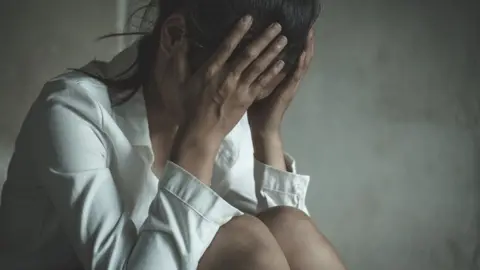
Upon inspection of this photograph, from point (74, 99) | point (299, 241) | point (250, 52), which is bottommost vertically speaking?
point (299, 241)

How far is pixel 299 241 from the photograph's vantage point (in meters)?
0.84

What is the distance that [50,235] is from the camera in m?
0.83

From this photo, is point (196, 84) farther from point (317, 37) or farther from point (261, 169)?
point (317, 37)

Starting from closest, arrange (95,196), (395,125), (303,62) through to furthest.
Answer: (95,196), (303,62), (395,125)

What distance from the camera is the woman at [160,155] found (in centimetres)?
74

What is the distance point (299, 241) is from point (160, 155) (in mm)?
226

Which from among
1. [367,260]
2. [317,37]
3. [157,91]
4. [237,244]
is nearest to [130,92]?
[157,91]

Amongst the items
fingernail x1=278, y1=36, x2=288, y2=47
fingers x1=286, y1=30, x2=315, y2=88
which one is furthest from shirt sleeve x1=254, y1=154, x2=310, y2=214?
fingernail x1=278, y1=36, x2=288, y2=47

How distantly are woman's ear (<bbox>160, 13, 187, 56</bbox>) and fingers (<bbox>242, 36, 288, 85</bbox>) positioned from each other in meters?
0.09

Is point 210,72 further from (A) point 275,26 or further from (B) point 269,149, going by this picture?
(B) point 269,149

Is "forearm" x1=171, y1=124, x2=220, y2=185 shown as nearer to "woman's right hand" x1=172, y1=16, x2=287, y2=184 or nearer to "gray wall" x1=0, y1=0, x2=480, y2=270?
"woman's right hand" x1=172, y1=16, x2=287, y2=184

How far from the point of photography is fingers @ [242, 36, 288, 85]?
773 millimetres

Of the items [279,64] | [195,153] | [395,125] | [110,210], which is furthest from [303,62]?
[395,125]

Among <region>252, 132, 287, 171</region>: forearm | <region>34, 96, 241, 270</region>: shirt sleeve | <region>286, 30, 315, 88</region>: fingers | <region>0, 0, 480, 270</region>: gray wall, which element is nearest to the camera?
<region>34, 96, 241, 270</region>: shirt sleeve
